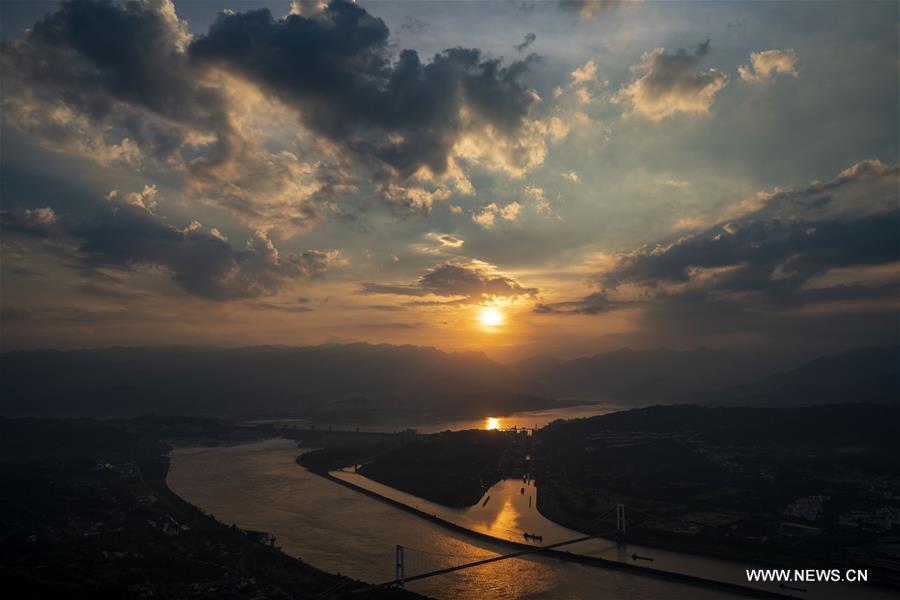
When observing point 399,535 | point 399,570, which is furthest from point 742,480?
point 399,570

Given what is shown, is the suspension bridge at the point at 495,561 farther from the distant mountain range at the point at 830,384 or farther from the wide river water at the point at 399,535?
the distant mountain range at the point at 830,384

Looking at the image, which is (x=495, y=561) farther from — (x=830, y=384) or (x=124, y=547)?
(x=830, y=384)

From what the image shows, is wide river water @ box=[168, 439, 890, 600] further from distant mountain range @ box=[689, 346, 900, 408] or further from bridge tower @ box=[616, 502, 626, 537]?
distant mountain range @ box=[689, 346, 900, 408]

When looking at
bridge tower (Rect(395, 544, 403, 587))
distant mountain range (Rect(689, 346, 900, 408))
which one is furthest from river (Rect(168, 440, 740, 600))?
distant mountain range (Rect(689, 346, 900, 408))

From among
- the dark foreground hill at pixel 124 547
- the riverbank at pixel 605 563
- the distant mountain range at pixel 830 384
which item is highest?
the distant mountain range at pixel 830 384

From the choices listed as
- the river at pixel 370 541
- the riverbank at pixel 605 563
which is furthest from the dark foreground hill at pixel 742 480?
the river at pixel 370 541

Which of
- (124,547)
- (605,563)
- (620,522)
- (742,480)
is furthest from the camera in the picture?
(742,480)

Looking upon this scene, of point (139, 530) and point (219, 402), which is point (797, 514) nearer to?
point (139, 530)

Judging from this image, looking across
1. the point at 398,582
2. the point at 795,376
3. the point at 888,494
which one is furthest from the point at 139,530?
the point at 795,376
